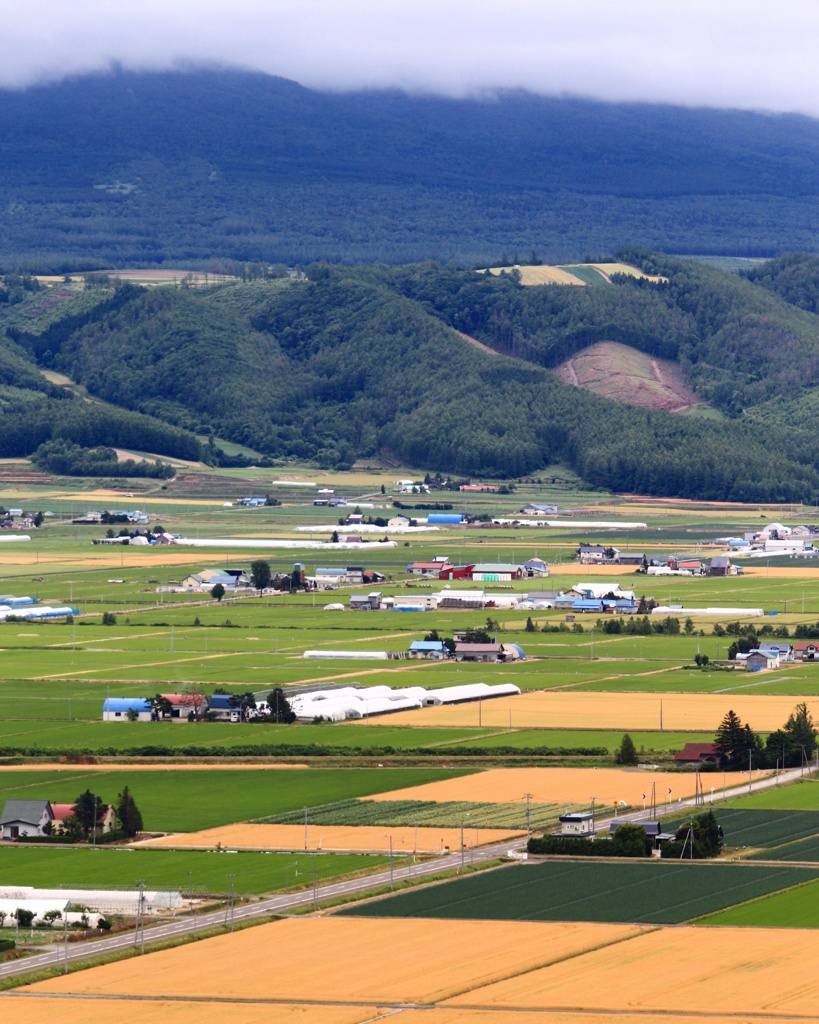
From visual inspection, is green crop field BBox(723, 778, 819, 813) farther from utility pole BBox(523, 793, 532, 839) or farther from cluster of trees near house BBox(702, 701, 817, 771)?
utility pole BBox(523, 793, 532, 839)

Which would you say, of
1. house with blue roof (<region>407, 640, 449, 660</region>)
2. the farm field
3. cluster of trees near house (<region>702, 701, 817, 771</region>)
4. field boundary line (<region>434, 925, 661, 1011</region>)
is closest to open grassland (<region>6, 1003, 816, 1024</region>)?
field boundary line (<region>434, 925, 661, 1011</region>)

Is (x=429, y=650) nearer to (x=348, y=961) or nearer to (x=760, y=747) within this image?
(x=760, y=747)

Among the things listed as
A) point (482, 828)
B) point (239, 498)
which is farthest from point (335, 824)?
point (239, 498)

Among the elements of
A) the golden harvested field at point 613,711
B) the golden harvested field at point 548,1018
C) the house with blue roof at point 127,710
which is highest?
the house with blue roof at point 127,710

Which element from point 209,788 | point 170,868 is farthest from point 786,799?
point 170,868

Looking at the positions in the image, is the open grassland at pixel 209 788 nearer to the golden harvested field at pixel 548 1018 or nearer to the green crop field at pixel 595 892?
the green crop field at pixel 595 892

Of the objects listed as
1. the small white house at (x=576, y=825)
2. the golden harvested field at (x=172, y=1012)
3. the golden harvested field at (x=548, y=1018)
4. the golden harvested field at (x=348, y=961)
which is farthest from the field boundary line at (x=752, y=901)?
the golden harvested field at (x=172, y=1012)
